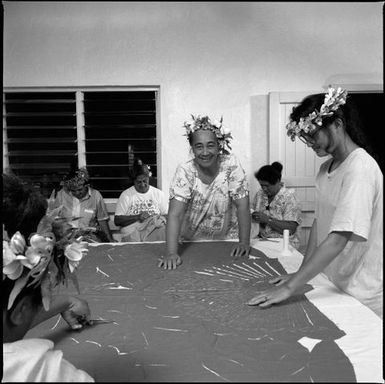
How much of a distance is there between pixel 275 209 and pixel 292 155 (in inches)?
25.6

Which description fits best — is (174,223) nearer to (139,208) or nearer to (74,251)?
(74,251)

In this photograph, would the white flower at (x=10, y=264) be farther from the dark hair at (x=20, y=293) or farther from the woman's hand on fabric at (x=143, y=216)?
the woman's hand on fabric at (x=143, y=216)

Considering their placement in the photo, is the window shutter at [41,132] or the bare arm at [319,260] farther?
the window shutter at [41,132]

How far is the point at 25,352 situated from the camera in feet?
2.78

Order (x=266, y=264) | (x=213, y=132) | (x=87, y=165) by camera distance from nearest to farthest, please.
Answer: (x=266, y=264) → (x=213, y=132) → (x=87, y=165)

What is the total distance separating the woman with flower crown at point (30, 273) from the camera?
84cm

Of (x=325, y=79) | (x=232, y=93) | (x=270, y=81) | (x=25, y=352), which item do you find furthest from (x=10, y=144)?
(x=25, y=352)

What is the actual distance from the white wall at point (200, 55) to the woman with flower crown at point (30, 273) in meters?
2.96

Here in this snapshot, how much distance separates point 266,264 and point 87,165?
247 centimetres

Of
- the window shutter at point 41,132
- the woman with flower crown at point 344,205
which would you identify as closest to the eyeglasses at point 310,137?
the woman with flower crown at point 344,205

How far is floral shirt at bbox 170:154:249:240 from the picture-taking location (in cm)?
230

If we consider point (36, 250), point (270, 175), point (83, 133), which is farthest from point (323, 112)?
point (83, 133)

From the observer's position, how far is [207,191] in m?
2.36

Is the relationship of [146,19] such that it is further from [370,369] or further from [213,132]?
[370,369]
